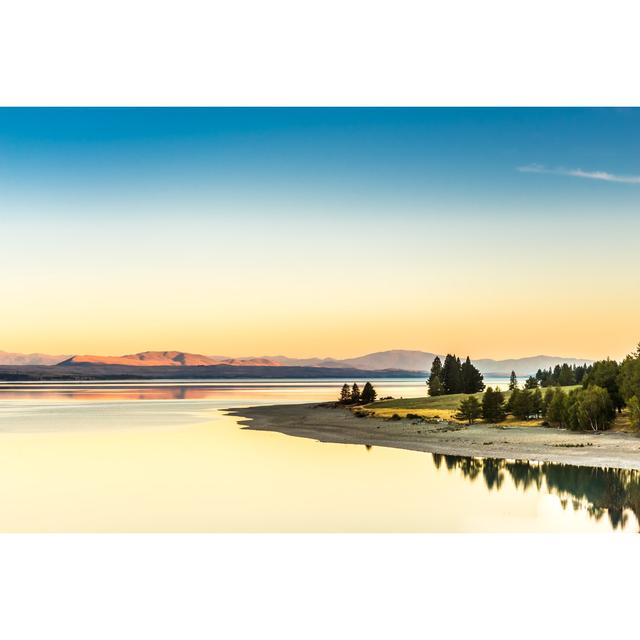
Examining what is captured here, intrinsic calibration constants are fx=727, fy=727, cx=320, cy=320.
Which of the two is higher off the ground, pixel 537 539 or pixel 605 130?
pixel 605 130

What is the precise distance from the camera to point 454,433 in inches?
751

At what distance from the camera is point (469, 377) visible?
30703 mm

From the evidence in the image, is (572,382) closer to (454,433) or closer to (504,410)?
(504,410)

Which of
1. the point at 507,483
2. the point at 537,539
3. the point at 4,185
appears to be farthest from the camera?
the point at 4,185

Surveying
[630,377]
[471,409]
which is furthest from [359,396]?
[630,377]

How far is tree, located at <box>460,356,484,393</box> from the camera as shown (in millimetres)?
30375

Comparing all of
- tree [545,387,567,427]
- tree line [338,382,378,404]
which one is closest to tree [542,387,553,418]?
tree [545,387,567,427]

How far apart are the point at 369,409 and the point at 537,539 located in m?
19.0

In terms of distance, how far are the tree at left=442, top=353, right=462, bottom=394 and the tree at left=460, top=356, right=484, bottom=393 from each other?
15cm

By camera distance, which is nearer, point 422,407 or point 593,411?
point 593,411

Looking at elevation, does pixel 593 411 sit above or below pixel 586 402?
below

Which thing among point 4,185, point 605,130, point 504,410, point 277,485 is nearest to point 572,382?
point 504,410

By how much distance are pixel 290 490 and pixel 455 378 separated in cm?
1898

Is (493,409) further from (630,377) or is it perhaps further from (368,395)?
(368,395)
